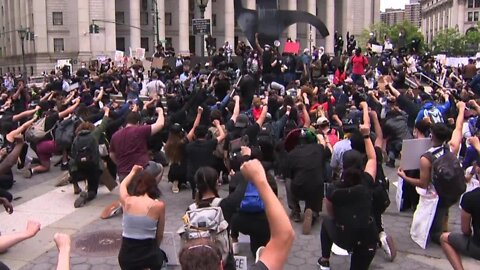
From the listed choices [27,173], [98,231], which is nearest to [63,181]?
[27,173]

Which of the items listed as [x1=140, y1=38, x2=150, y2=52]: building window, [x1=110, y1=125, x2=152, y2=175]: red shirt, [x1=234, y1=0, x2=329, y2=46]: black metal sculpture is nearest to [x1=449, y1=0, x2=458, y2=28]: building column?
Result: [x1=140, y1=38, x2=150, y2=52]: building window

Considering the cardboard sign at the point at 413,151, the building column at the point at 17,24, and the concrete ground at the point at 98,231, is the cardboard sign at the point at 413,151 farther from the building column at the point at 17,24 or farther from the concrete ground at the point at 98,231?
the building column at the point at 17,24

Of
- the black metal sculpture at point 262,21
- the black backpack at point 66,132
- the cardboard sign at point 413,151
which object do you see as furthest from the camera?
the black metal sculpture at point 262,21

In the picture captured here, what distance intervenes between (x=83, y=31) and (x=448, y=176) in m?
63.5

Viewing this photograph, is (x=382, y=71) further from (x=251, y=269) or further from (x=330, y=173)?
(x=251, y=269)

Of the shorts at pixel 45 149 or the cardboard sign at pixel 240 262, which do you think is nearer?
the cardboard sign at pixel 240 262

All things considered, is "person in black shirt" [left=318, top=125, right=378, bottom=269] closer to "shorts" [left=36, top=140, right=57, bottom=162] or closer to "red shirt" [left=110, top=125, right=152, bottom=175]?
"red shirt" [left=110, top=125, right=152, bottom=175]

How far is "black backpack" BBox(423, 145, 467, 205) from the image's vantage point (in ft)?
22.3

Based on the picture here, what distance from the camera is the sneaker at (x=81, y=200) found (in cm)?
1016

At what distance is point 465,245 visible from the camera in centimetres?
572

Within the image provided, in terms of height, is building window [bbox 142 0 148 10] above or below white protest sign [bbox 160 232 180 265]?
above

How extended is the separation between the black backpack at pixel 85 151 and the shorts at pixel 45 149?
3.18 meters

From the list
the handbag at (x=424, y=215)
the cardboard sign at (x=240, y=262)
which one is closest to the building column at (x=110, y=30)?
the handbag at (x=424, y=215)

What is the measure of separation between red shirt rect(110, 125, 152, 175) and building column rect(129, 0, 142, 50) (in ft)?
202
